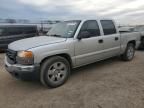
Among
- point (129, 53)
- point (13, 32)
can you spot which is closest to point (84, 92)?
point (129, 53)

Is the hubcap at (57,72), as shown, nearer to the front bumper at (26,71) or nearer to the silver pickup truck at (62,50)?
the silver pickup truck at (62,50)

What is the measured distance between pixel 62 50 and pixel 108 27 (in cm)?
223

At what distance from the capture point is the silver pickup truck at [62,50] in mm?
3594

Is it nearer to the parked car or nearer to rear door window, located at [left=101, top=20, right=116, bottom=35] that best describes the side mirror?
rear door window, located at [left=101, top=20, right=116, bottom=35]

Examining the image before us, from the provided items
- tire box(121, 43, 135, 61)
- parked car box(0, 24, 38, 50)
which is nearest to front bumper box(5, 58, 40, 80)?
tire box(121, 43, 135, 61)

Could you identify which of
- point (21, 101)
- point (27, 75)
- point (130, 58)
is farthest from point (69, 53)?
point (130, 58)

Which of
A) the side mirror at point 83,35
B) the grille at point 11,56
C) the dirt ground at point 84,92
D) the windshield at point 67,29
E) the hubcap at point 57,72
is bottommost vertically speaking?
the dirt ground at point 84,92

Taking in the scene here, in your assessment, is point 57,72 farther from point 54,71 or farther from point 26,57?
point 26,57

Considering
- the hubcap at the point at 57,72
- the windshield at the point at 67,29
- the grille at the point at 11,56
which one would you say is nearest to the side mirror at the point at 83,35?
the windshield at the point at 67,29

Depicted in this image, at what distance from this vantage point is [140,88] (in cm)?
379

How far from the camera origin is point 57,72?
4.04 meters

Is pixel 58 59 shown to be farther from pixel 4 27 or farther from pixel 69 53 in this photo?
pixel 4 27

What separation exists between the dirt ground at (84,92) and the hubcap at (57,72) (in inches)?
9.9

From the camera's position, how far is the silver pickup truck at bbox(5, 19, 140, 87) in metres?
3.59
